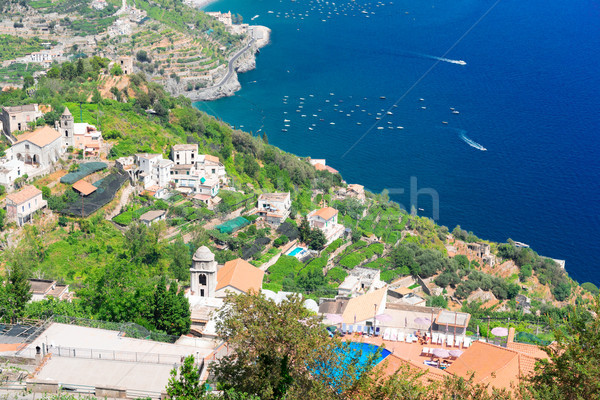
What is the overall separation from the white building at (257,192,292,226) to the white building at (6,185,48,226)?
47.4 feet

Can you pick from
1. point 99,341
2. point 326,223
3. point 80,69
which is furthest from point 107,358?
point 80,69

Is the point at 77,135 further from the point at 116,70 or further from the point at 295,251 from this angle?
the point at 116,70

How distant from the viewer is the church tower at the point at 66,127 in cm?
4300

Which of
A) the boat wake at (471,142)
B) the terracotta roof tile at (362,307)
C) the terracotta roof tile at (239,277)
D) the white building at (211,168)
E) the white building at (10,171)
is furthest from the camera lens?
the boat wake at (471,142)

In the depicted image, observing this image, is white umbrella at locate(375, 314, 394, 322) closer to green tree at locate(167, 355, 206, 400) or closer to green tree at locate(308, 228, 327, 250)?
green tree at locate(167, 355, 206, 400)

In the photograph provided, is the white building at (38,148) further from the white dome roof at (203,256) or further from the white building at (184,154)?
the white dome roof at (203,256)

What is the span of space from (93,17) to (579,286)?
8033 cm

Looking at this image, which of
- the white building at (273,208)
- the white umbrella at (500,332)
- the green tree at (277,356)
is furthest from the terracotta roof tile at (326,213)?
the green tree at (277,356)

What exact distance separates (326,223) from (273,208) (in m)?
3.88

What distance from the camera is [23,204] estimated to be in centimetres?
3644

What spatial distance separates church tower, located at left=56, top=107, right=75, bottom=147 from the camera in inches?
1693

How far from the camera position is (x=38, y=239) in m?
36.3

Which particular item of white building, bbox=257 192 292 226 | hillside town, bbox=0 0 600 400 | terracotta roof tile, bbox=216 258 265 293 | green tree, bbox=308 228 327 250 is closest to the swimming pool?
hillside town, bbox=0 0 600 400

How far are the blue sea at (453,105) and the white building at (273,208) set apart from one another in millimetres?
21273
